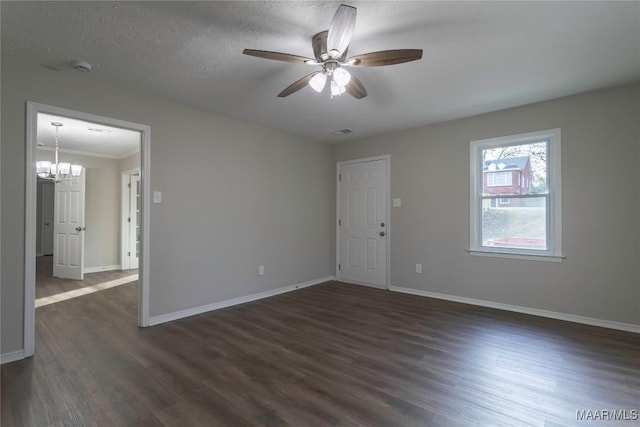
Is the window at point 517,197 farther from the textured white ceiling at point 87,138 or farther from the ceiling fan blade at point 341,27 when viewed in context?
the textured white ceiling at point 87,138

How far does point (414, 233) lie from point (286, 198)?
2.02 metres

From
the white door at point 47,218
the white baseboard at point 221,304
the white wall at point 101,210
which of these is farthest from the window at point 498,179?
the white door at point 47,218

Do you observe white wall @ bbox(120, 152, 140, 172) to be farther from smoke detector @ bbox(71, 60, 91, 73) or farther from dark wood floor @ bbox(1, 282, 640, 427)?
smoke detector @ bbox(71, 60, 91, 73)

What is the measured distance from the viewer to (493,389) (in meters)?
2.06

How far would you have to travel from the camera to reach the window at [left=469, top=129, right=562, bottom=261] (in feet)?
11.5

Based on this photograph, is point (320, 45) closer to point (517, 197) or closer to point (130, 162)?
point (517, 197)

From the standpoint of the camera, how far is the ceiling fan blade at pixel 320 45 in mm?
2150

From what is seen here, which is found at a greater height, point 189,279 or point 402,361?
point 189,279

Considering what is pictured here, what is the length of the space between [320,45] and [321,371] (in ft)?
7.85

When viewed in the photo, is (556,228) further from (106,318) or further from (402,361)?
(106,318)

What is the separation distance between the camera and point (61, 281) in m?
5.34

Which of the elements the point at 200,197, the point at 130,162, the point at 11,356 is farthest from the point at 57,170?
the point at 11,356

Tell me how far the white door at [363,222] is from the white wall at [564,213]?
0.40 metres

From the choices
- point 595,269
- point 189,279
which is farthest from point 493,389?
point 189,279
